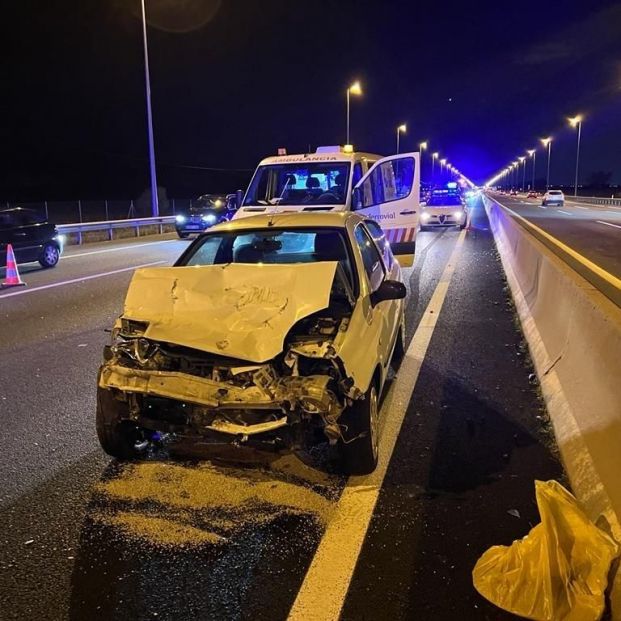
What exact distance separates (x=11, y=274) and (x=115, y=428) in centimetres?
995

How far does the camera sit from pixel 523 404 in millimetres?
5387

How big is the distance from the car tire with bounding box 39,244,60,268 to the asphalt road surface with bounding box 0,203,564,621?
31.9 feet

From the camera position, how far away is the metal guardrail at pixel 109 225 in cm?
2247

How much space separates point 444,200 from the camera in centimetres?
2794

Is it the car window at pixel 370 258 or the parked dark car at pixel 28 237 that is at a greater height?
the car window at pixel 370 258

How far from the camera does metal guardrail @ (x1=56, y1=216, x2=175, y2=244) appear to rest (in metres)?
22.5

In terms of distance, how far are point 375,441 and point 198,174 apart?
78.1 meters

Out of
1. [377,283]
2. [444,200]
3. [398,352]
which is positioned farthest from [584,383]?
[444,200]

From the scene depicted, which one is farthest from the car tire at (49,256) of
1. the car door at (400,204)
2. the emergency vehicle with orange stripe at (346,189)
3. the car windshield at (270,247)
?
the car windshield at (270,247)

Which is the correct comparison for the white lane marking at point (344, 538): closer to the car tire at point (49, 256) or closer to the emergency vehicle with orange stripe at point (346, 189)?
the emergency vehicle with orange stripe at point (346, 189)

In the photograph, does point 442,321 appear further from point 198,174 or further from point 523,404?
point 198,174

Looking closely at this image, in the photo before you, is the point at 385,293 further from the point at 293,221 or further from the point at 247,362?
the point at 247,362

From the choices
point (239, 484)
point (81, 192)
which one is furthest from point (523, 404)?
point (81, 192)

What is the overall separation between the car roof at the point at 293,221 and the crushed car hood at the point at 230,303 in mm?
1047
